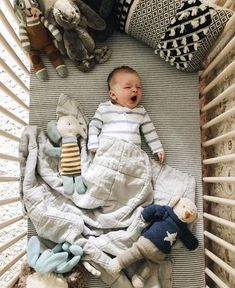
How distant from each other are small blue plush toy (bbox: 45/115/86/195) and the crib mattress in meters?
0.10

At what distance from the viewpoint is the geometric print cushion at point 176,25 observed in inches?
48.6

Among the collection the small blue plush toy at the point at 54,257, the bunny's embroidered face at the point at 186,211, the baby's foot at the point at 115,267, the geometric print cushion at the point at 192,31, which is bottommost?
the baby's foot at the point at 115,267

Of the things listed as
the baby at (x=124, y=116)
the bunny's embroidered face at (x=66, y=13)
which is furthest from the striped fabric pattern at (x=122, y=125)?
the bunny's embroidered face at (x=66, y=13)

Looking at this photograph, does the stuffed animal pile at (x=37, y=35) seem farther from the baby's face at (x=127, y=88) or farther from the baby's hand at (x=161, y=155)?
the baby's hand at (x=161, y=155)

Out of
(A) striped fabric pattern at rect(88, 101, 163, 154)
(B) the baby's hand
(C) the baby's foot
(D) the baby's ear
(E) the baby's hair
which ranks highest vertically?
(E) the baby's hair

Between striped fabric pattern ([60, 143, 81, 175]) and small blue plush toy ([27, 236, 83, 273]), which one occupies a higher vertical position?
striped fabric pattern ([60, 143, 81, 175])

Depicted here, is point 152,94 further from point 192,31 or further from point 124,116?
point 192,31

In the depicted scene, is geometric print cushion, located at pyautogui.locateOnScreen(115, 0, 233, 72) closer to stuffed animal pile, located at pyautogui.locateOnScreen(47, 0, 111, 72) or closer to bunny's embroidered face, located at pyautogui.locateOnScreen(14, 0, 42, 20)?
stuffed animal pile, located at pyautogui.locateOnScreen(47, 0, 111, 72)

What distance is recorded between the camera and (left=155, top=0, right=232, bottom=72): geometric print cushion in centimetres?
123

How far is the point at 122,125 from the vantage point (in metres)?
1.33

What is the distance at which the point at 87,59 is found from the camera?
1391 mm

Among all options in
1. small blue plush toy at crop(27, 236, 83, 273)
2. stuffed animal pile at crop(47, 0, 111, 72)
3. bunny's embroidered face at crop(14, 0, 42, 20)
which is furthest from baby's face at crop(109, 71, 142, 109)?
small blue plush toy at crop(27, 236, 83, 273)

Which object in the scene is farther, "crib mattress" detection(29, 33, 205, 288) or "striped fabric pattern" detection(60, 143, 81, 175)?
"crib mattress" detection(29, 33, 205, 288)

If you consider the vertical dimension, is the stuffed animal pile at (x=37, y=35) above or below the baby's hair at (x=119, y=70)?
above
